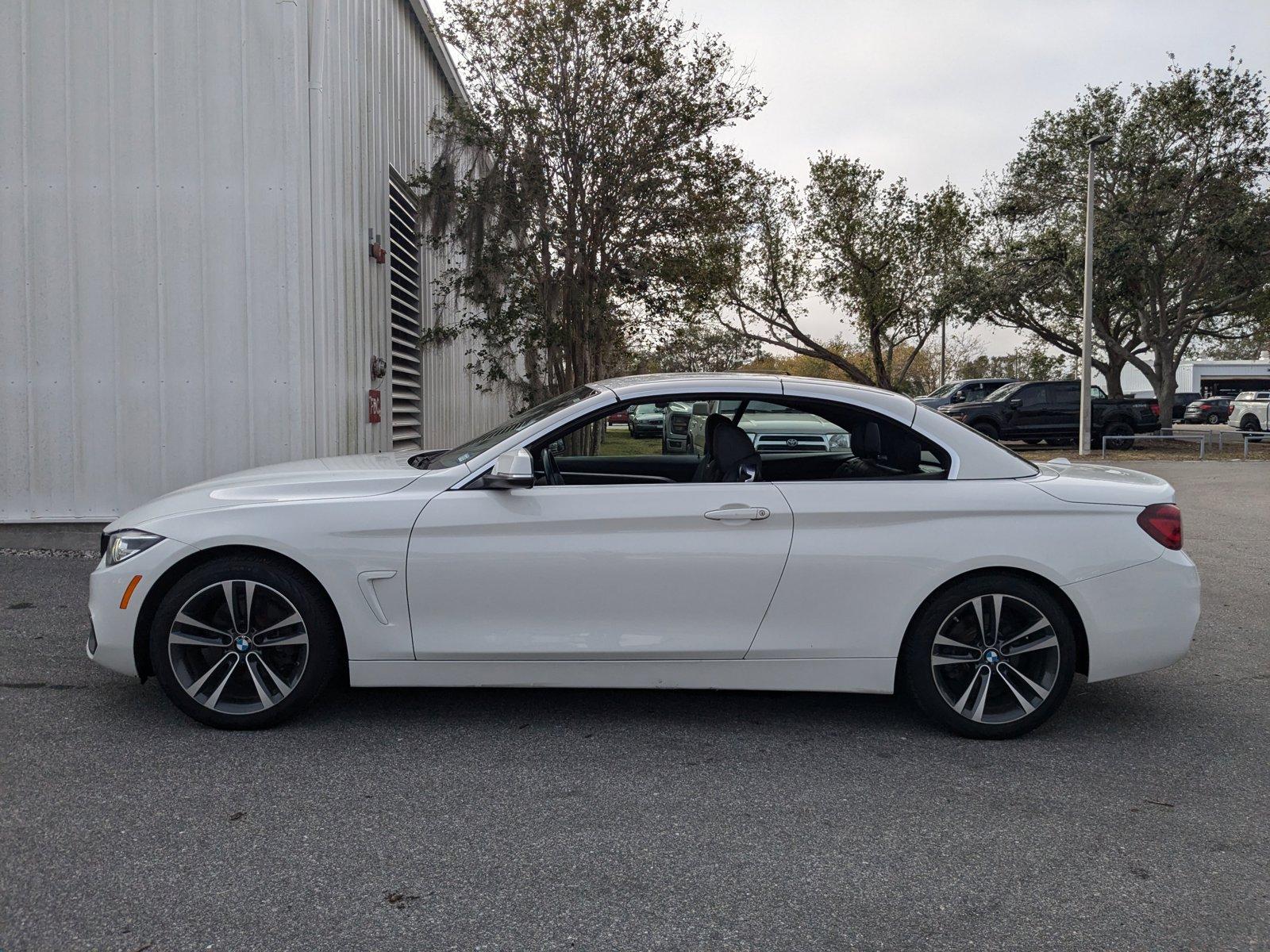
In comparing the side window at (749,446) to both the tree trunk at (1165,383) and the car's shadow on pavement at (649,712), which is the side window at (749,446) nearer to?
the car's shadow on pavement at (649,712)

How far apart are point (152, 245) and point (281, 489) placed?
190 inches

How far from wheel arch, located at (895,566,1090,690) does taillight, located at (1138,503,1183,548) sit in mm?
440

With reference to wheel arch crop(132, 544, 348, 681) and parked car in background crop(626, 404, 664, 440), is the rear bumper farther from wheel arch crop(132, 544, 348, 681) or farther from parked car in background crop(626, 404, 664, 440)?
wheel arch crop(132, 544, 348, 681)

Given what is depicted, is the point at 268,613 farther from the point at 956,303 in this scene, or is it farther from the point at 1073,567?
the point at 956,303

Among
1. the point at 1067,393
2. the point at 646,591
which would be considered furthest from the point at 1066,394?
the point at 646,591

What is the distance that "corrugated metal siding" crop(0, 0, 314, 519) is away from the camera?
25.3ft

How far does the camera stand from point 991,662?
3.98 m

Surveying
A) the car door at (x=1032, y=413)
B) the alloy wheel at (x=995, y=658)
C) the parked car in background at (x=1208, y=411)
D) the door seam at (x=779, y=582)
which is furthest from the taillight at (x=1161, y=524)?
the parked car in background at (x=1208, y=411)

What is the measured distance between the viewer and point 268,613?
12.9ft

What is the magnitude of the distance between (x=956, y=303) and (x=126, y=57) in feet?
78.9

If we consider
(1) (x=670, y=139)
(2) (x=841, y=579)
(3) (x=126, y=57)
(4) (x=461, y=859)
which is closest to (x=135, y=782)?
(4) (x=461, y=859)

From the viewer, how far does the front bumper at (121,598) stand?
3.90 m

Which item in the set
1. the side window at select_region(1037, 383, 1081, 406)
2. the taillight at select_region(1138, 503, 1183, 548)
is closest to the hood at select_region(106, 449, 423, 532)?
the taillight at select_region(1138, 503, 1183, 548)

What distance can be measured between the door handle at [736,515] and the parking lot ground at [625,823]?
0.91 meters
